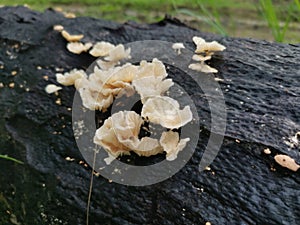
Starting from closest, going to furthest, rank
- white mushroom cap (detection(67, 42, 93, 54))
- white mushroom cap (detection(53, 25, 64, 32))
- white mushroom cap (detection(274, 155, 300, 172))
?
white mushroom cap (detection(274, 155, 300, 172)) < white mushroom cap (detection(67, 42, 93, 54)) < white mushroom cap (detection(53, 25, 64, 32))

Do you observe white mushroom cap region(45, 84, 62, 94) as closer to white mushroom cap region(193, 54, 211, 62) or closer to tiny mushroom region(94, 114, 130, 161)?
tiny mushroom region(94, 114, 130, 161)

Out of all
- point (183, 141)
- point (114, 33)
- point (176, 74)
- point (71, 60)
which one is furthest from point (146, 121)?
point (114, 33)

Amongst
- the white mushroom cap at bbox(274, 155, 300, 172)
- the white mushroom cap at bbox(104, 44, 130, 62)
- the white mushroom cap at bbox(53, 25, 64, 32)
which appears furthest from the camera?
the white mushroom cap at bbox(53, 25, 64, 32)

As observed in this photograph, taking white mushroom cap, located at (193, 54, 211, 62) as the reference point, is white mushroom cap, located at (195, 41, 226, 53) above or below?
above

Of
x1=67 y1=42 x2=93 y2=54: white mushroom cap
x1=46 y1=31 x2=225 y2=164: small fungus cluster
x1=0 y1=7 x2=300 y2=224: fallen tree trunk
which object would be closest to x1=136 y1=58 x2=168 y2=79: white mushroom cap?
x1=46 y1=31 x2=225 y2=164: small fungus cluster

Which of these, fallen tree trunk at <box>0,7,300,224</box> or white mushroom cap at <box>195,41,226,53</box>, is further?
white mushroom cap at <box>195,41,226,53</box>

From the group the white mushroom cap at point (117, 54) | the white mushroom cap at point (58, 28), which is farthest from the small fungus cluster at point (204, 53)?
the white mushroom cap at point (58, 28)

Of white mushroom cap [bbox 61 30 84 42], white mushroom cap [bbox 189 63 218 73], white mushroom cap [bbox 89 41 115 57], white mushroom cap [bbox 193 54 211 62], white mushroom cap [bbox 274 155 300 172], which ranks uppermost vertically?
white mushroom cap [bbox 193 54 211 62]

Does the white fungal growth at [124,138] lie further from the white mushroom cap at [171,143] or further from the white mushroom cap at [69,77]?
the white mushroom cap at [69,77]
